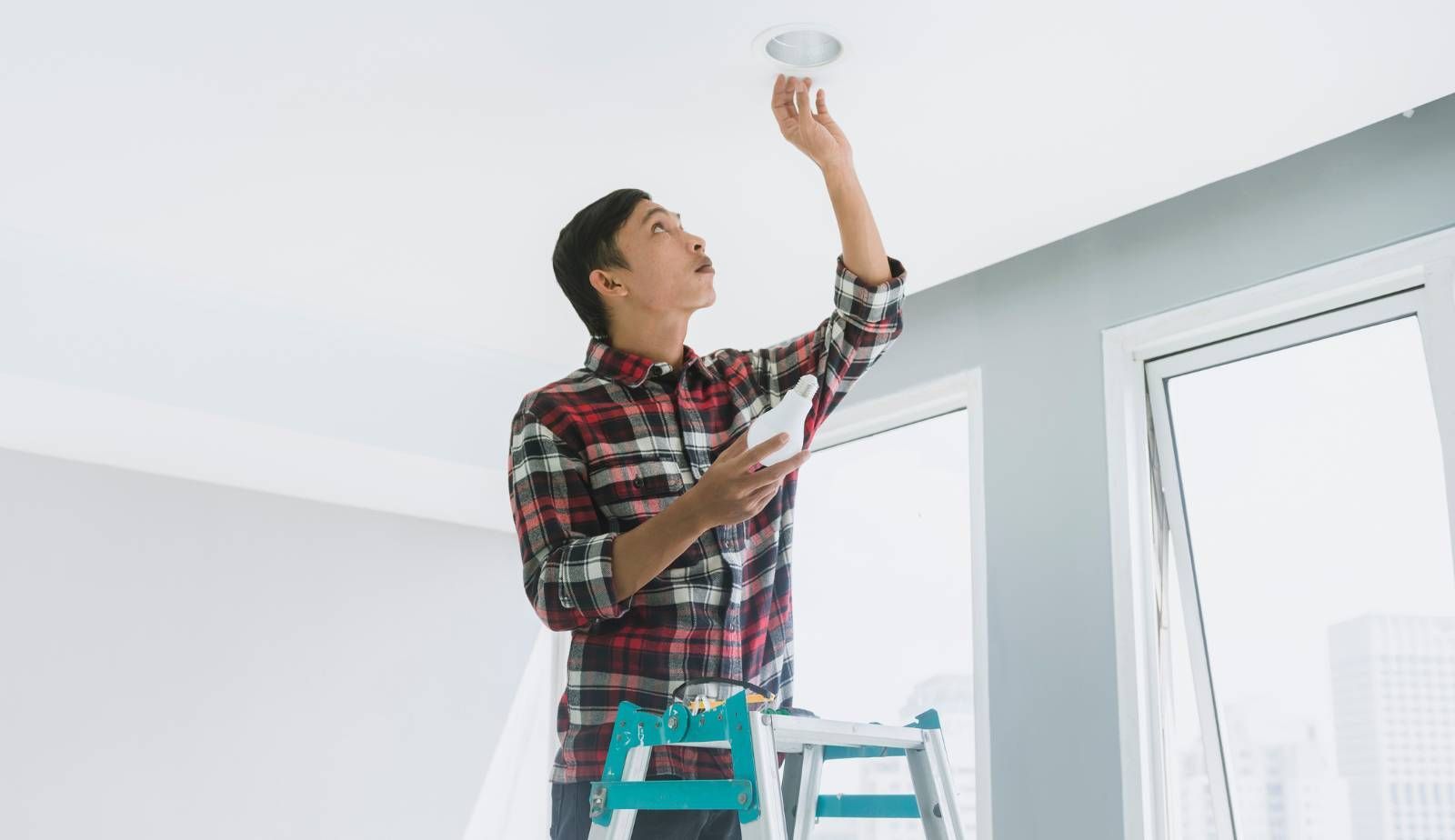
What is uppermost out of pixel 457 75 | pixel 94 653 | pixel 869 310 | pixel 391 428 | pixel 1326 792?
pixel 457 75

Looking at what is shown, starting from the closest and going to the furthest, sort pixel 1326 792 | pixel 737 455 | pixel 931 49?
pixel 737 455
pixel 931 49
pixel 1326 792

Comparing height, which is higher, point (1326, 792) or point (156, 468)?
point (156, 468)

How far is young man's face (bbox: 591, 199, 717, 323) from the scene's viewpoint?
208cm

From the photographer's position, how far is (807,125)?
7.12 feet

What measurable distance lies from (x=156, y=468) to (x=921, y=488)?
240 centimetres

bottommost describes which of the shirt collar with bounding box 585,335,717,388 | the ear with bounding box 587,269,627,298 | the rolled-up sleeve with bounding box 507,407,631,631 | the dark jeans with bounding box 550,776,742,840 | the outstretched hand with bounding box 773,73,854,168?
the dark jeans with bounding box 550,776,742,840

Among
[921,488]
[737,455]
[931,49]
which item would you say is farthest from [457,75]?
[921,488]

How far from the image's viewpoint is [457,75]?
2.32m

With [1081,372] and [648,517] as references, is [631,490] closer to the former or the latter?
[648,517]

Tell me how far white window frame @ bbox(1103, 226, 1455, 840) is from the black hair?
4.24ft

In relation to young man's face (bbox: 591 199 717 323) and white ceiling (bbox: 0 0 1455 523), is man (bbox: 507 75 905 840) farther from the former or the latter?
white ceiling (bbox: 0 0 1455 523)

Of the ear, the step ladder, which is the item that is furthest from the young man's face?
the step ladder

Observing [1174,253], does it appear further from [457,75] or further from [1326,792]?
[457,75]

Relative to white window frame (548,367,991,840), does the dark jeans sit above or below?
below
